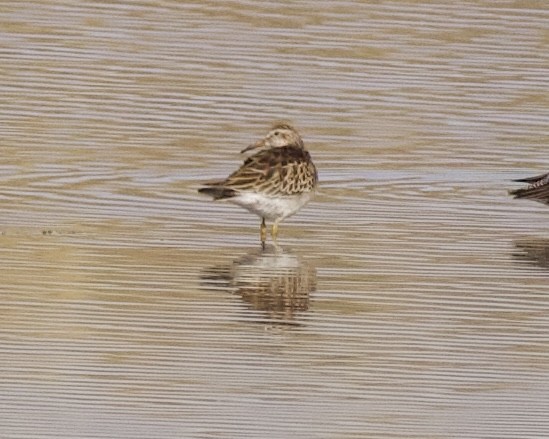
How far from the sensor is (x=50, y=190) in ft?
56.6

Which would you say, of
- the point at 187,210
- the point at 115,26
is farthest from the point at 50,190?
the point at 115,26

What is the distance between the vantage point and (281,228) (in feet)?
54.6

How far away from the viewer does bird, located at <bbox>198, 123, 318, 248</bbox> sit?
52.1ft

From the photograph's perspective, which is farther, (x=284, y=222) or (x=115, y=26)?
(x=115, y=26)

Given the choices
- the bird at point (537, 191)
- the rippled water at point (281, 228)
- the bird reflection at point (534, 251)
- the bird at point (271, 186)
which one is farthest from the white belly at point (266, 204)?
the bird at point (537, 191)

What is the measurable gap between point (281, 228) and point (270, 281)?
7.38ft

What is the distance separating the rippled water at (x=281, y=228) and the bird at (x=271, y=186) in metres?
0.21

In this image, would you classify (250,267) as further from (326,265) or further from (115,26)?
(115,26)

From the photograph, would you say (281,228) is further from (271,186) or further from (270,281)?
(270,281)

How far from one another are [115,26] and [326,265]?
11076 millimetres

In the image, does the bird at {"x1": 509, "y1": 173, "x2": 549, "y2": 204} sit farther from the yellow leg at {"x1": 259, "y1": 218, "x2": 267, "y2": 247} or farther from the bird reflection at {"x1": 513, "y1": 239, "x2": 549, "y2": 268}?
the yellow leg at {"x1": 259, "y1": 218, "x2": 267, "y2": 247}

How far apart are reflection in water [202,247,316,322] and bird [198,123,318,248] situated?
1.83 feet

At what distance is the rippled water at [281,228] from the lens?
1134 cm

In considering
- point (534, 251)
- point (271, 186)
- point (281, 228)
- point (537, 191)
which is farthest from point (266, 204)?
point (537, 191)
